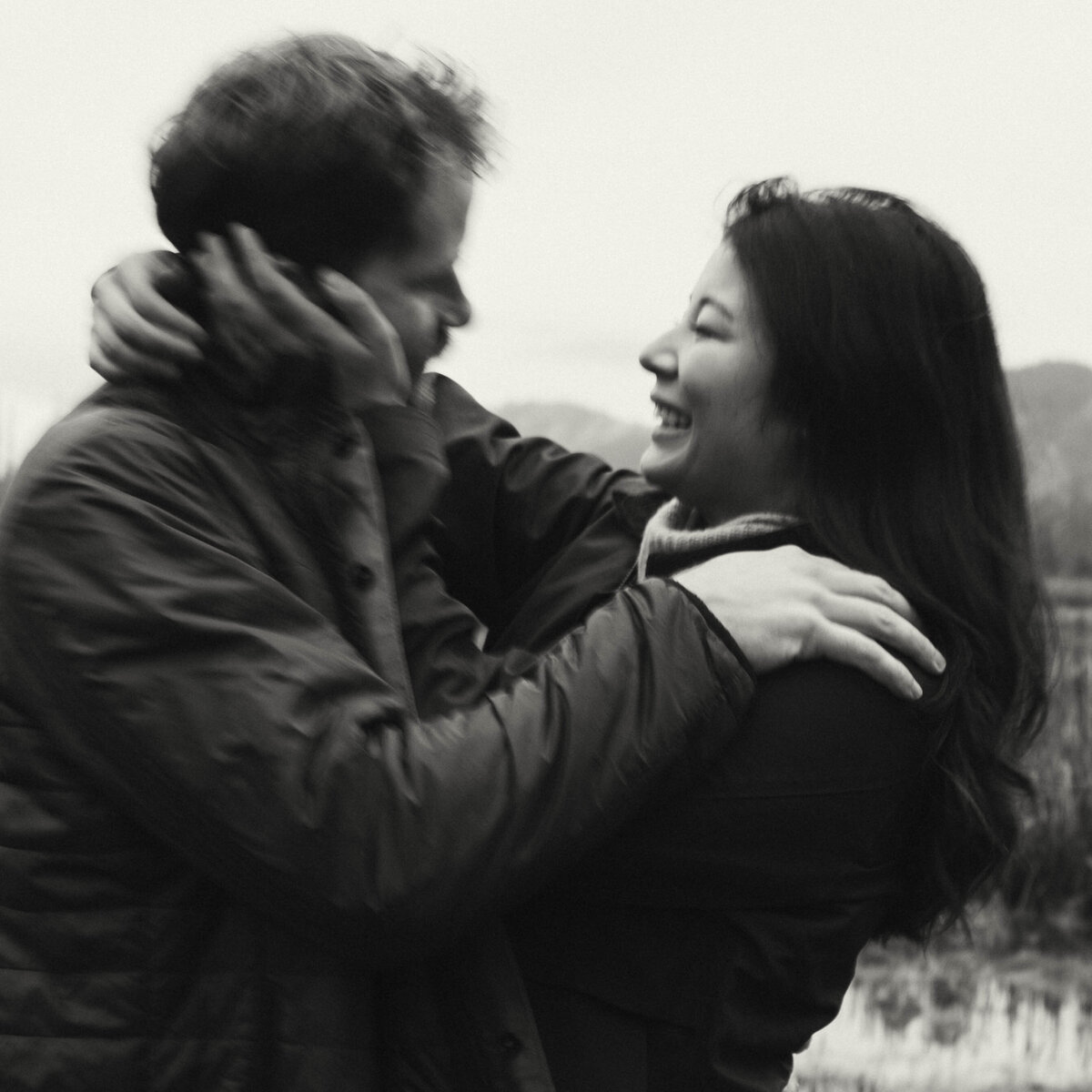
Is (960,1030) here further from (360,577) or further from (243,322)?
(243,322)

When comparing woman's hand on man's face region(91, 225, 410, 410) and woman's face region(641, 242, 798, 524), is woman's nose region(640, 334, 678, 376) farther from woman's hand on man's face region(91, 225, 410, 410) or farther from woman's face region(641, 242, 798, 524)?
woman's hand on man's face region(91, 225, 410, 410)

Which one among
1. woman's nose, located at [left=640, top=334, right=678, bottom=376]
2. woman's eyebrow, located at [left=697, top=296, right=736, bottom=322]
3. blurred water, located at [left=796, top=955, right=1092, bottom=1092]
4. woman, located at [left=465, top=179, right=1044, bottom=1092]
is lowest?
blurred water, located at [left=796, top=955, right=1092, bottom=1092]

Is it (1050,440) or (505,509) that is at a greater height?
(505,509)

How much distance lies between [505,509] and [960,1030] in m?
3.30

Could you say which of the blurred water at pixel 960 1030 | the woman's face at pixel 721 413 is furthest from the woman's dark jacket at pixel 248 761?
the blurred water at pixel 960 1030

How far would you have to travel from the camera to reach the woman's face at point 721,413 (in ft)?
7.06

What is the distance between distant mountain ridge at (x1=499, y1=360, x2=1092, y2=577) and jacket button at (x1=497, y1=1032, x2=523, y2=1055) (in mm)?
1088

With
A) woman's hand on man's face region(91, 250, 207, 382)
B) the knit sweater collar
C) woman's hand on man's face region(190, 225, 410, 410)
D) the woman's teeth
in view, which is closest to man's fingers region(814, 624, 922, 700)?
the knit sweater collar

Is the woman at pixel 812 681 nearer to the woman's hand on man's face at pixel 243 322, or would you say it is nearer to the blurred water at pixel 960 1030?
the woman's hand on man's face at pixel 243 322

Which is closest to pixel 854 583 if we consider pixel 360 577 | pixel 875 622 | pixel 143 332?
pixel 875 622

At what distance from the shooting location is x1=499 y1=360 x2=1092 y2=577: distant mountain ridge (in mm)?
9805

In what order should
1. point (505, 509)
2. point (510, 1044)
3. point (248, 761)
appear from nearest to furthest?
point (248, 761) < point (510, 1044) < point (505, 509)

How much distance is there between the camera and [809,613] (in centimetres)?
184

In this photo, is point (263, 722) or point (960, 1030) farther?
point (960, 1030)
